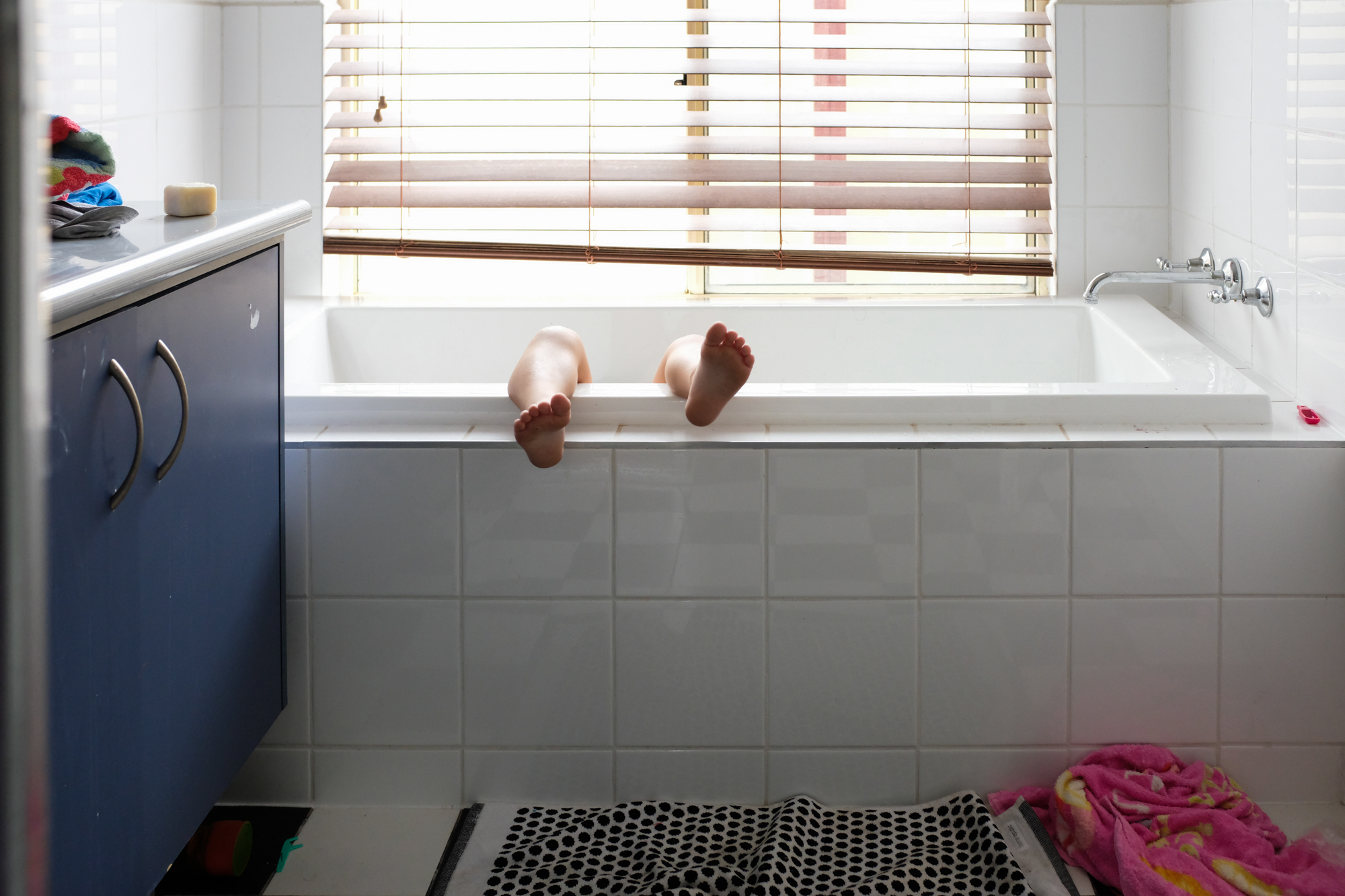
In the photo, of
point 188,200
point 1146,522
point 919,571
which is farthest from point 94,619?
point 1146,522

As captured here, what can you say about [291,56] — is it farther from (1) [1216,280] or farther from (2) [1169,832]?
(2) [1169,832]

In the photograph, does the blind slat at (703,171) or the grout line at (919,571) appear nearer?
the grout line at (919,571)

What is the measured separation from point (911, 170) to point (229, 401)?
5.51 ft

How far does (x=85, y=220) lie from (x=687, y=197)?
1.53 meters

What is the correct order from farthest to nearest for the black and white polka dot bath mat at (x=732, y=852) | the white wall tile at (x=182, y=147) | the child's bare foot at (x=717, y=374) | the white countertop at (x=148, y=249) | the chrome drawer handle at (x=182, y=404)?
the white wall tile at (x=182, y=147)
the child's bare foot at (x=717, y=374)
the black and white polka dot bath mat at (x=732, y=852)
the chrome drawer handle at (x=182, y=404)
the white countertop at (x=148, y=249)

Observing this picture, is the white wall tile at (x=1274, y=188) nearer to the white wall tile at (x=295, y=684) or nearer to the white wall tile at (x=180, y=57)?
the white wall tile at (x=295, y=684)

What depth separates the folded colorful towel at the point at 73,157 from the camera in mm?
1368

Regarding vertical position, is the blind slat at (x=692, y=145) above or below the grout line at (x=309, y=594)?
above

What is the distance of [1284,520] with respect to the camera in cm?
161

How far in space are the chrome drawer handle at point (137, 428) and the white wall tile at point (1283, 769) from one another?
1405 millimetres

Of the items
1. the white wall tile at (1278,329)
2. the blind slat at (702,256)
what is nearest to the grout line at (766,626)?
the white wall tile at (1278,329)

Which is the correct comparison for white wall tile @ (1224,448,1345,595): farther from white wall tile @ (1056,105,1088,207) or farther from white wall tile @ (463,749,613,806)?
white wall tile @ (1056,105,1088,207)

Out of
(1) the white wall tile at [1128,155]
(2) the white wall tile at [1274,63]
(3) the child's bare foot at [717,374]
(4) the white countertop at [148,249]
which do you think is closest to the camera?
(4) the white countertop at [148,249]

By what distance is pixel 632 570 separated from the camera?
164 cm
